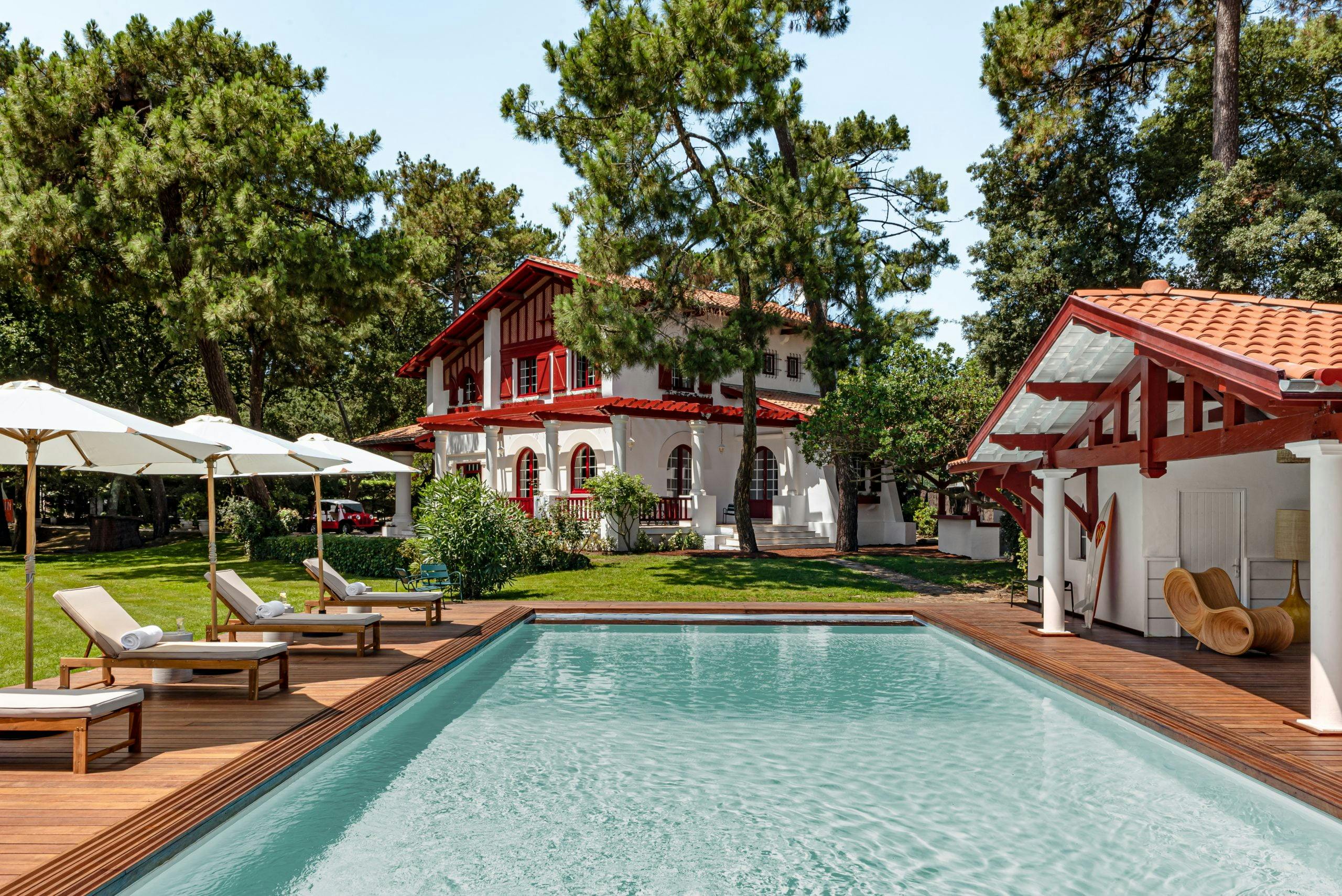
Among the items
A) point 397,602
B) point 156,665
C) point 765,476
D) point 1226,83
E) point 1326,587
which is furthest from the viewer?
point 765,476

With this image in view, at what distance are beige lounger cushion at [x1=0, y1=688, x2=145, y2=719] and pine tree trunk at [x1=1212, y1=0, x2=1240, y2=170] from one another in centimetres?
2084

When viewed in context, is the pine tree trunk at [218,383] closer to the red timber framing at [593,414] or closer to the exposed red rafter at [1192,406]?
the red timber framing at [593,414]

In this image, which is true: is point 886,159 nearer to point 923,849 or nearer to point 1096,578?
point 1096,578

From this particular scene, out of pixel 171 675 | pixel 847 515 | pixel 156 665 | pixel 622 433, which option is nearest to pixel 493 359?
pixel 622 433

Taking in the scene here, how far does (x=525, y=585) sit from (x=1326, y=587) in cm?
1419

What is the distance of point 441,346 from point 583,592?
710 inches

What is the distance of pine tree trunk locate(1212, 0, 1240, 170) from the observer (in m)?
18.0

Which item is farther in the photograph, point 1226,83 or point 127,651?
point 1226,83

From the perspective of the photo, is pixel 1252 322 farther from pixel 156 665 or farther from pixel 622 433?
pixel 622 433

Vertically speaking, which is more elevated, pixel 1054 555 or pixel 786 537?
pixel 1054 555

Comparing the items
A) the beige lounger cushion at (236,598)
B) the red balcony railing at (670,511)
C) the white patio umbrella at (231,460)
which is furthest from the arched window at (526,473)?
the beige lounger cushion at (236,598)

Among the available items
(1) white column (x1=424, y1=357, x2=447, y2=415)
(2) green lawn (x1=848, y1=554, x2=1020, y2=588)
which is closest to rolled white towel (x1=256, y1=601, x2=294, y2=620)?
(2) green lawn (x1=848, y1=554, x2=1020, y2=588)

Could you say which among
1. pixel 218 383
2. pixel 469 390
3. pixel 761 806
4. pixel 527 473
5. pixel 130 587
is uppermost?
pixel 469 390

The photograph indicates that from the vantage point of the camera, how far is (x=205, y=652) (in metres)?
7.44
